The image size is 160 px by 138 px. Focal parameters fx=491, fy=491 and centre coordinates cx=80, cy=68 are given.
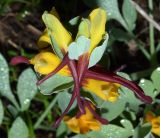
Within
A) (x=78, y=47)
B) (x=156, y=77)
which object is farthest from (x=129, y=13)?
(x=78, y=47)

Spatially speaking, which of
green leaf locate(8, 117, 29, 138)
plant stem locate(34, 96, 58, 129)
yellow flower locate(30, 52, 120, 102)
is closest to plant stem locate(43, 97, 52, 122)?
plant stem locate(34, 96, 58, 129)

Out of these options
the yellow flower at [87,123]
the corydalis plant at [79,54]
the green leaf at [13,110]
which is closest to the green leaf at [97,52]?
the corydalis plant at [79,54]

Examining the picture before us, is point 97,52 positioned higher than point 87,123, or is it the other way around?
point 97,52

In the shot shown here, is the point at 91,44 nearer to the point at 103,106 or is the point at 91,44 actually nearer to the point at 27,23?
the point at 103,106

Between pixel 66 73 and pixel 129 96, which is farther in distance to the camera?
pixel 129 96

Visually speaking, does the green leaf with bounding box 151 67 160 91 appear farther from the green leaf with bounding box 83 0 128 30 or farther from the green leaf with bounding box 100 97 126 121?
the green leaf with bounding box 83 0 128 30

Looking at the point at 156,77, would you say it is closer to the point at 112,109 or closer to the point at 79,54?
the point at 112,109
